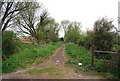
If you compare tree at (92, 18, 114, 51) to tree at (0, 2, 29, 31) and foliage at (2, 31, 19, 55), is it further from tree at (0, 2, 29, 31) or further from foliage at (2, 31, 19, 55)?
tree at (0, 2, 29, 31)

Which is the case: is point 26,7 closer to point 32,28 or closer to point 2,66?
point 32,28

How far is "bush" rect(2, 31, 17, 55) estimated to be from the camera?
5.96m

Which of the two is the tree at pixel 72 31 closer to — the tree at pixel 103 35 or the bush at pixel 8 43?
the tree at pixel 103 35

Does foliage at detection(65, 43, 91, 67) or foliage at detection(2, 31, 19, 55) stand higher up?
foliage at detection(2, 31, 19, 55)

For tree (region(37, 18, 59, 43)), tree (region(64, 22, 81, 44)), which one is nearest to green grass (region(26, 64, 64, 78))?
tree (region(37, 18, 59, 43))

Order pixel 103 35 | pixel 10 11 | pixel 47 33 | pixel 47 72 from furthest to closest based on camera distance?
1. pixel 47 33
2. pixel 10 11
3. pixel 103 35
4. pixel 47 72

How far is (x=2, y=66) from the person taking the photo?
4.91 metres

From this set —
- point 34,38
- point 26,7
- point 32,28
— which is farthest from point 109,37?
point 32,28

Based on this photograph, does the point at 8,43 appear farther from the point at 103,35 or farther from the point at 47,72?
the point at 103,35

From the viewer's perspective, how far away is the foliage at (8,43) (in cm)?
597

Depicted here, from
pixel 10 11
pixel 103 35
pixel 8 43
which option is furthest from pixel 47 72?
pixel 10 11

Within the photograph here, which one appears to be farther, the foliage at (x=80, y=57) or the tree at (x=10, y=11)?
the tree at (x=10, y=11)

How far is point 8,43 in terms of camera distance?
20.2ft

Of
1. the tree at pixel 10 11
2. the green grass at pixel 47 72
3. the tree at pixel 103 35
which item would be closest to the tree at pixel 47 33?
the tree at pixel 10 11
